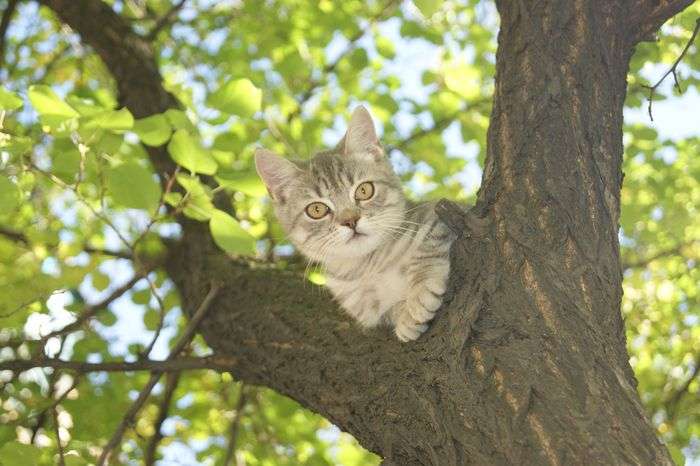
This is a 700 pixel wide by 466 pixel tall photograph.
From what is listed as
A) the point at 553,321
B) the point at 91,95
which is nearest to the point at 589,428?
the point at 553,321

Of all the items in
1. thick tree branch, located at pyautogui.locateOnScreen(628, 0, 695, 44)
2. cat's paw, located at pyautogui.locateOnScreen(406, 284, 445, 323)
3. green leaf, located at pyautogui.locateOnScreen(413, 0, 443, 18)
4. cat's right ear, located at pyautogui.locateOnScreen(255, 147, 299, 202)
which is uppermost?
thick tree branch, located at pyautogui.locateOnScreen(628, 0, 695, 44)

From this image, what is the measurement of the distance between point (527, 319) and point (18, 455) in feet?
6.02

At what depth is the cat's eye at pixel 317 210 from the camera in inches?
139

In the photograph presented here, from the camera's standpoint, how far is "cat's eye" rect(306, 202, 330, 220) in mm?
3532

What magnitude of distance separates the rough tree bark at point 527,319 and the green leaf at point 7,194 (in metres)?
1.22

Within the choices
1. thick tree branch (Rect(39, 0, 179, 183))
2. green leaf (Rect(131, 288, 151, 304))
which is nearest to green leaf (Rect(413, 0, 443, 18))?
thick tree branch (Rect(39, 0, 179, 183))

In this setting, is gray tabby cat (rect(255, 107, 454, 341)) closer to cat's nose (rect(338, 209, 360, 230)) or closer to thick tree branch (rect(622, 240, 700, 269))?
cat's nose (rect(338, 209, 360, 230))

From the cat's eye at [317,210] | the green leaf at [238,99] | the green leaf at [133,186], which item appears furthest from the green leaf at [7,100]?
the cat's eye at [317,210]

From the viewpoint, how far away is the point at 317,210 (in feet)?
11.7

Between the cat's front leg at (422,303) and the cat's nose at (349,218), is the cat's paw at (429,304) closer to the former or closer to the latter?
the cat's front leg at (422,303)

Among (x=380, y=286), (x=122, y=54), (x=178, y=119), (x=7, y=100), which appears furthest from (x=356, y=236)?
(x=122, y=54)

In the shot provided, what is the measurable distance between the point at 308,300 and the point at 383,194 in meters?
0.67

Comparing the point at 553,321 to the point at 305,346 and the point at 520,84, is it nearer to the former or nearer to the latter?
the point at 520,84

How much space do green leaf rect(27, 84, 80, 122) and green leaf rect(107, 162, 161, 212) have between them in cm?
29
